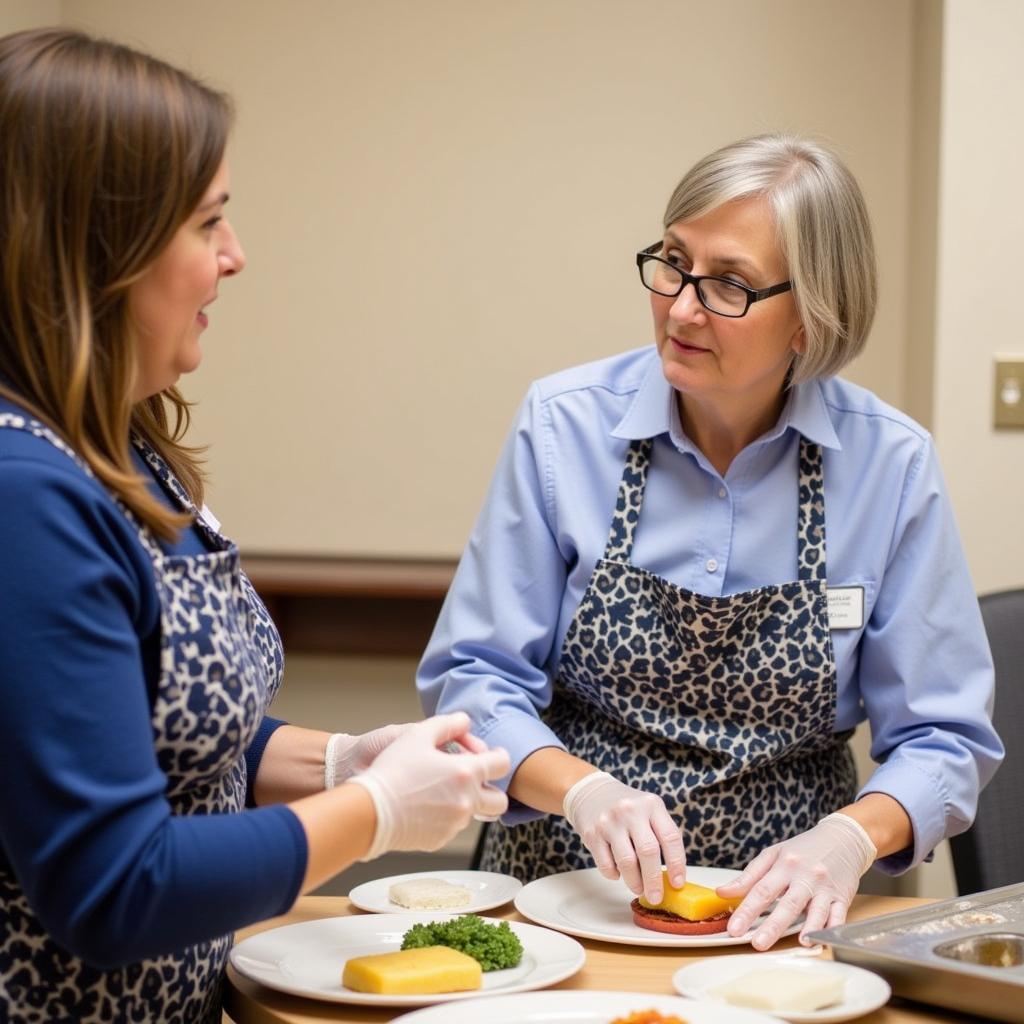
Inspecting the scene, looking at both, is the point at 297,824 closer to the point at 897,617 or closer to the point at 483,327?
the point at 897,617

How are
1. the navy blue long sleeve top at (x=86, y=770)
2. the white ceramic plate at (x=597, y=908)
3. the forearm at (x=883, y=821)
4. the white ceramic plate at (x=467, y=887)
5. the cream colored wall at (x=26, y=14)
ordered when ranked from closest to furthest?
the navy blue long sleeve top at (x=86, y=770) → the white ceramic plate at (x=597, y=908) → the white ceramic plate at (x=467, y=887) → the forearm at (x=883, y=821) → the cream colored wall at (x=26, y=14)

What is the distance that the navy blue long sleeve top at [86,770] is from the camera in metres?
0.93

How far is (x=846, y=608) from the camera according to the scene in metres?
1.70

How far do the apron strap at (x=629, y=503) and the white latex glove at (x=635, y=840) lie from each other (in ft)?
→ 1.17

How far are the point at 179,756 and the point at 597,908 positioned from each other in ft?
1.76

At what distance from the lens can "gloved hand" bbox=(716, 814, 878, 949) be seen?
1326 mm

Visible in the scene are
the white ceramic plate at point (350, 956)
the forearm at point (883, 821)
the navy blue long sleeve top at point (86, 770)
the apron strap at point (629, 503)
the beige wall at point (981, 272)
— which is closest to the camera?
the navy blue long sleeve top at point (86, 770)

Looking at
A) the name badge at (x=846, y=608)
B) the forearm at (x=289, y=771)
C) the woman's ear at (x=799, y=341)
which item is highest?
the woman's ear at (x=799, y=341)

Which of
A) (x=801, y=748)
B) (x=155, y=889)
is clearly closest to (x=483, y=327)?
(x=801, y=748)

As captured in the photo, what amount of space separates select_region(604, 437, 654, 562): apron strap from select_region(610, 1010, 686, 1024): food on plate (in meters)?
0.75

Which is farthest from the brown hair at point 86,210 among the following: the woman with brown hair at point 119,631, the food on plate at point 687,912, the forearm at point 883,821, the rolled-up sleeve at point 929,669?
the rolled-up sleeve at point 929,669

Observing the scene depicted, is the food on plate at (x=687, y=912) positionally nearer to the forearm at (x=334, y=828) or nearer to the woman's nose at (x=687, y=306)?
the forearm at (x=334, y=828)

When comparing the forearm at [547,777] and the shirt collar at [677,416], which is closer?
the forearm at [547,777]

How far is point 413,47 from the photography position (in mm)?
3283
